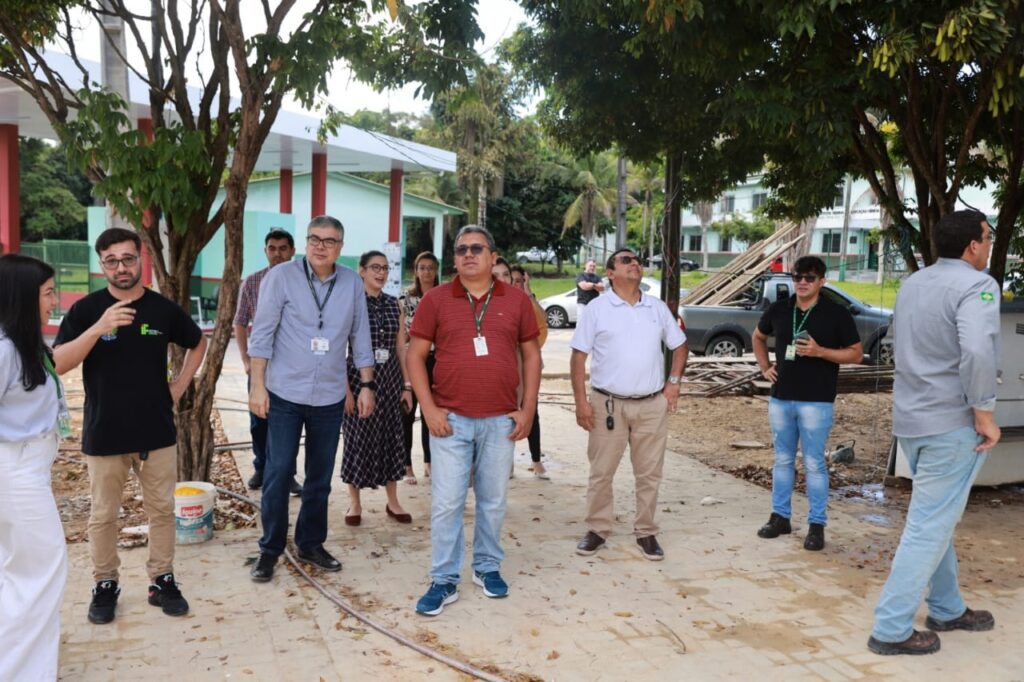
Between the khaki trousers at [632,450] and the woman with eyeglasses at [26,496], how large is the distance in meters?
3.00

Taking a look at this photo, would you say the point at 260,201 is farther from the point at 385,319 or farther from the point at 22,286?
the point at 22,286

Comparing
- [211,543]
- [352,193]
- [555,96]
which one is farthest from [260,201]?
[211,543]

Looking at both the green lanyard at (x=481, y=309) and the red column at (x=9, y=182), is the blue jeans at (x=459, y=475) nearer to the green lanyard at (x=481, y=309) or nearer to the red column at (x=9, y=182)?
the green lanyard at (x=481, y=309)

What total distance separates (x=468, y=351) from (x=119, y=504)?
184cm

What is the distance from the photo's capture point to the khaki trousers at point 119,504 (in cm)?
418

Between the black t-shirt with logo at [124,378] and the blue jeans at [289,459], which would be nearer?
the black t-shirt with logo at [124,378]

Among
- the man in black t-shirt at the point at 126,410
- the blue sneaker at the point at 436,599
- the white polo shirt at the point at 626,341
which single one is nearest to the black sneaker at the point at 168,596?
the man in black t-shirt at the point at 126,410

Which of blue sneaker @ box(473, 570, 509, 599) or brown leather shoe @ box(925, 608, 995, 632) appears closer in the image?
brown leather shoe @ box(925, 608, 995, 632)

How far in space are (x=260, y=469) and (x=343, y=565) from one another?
1965 mm

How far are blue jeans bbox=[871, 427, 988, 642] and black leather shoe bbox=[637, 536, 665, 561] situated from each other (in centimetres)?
145

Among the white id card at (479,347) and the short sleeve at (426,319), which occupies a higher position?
the short sleeve at (426,319)

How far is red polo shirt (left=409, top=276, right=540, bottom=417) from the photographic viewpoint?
14.6 ft

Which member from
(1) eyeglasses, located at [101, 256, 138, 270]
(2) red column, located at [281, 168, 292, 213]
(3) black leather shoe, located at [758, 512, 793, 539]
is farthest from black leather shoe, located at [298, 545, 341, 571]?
(2) red column, located at [281, 168, 292, 213]

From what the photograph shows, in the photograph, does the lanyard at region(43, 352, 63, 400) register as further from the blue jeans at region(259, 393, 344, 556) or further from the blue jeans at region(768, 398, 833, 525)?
the blue jeans at region(768, 398, 833, 525)
